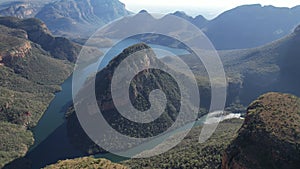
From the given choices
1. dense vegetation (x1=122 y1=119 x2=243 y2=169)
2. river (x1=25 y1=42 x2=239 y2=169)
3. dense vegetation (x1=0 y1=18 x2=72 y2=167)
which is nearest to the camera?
dense vegetation (x1=122 y1=119 x2=243 y2=169)

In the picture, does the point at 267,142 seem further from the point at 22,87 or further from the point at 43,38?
the point at 43,38

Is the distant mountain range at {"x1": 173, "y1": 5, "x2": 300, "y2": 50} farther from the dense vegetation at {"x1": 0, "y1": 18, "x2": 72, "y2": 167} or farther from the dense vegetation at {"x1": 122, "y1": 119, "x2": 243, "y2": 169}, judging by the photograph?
the dense vegetation at {"x1": 122, "y1": 119, "x2": 243, "y2": 169}

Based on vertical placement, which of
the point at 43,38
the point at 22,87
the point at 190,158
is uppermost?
the point at 190,158

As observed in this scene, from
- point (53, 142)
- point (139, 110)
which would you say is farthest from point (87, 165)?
point (139, 110)

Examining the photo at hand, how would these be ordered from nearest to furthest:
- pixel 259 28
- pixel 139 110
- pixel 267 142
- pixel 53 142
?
pixel 267 142
pixel 53 142
pixel 139 110
pixel 259 28

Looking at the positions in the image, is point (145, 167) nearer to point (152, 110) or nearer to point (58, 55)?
point (152, 110)

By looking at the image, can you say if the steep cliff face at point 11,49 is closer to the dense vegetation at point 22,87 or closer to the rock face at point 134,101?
the dense vegetation at point 22,87

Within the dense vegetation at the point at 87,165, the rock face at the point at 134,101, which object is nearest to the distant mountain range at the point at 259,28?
the rock face at the point at 134,101

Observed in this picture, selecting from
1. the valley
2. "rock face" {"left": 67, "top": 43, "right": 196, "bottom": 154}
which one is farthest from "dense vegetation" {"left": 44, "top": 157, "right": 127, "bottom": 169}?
"rock face" {"left": 67, "top": 43, "right": 196, "bottom": 154}

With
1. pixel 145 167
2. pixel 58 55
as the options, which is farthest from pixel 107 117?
pixel 58 55
